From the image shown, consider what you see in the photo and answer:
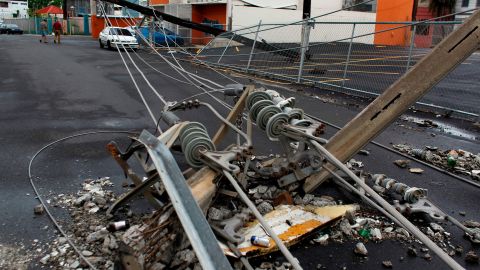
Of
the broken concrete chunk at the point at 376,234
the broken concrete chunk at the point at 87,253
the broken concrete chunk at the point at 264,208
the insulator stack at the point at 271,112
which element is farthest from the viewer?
the broken concrete chunk at the point at 264,208

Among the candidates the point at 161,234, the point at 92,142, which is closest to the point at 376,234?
the point at 161,234

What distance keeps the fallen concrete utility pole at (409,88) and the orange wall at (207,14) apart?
26.3 meters

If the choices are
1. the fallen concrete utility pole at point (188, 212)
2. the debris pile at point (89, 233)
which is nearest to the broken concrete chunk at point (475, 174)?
the debris pile at point (89, 233)

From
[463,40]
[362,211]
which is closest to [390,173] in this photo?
[362,211]

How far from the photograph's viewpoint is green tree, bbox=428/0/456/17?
4409cm

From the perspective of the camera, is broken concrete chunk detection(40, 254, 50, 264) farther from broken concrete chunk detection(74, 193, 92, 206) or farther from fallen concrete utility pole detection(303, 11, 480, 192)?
fallen concrete utility pole detection(303, 11, 480, 192)

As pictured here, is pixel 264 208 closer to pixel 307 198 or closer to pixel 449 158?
pixel 307 198

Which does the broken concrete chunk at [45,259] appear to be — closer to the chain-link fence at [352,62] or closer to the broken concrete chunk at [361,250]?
the broken concrete chunk at [361,250]

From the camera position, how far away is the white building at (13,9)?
86.6 m

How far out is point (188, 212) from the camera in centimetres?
302

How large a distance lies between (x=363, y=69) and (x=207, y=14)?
66.9 feet

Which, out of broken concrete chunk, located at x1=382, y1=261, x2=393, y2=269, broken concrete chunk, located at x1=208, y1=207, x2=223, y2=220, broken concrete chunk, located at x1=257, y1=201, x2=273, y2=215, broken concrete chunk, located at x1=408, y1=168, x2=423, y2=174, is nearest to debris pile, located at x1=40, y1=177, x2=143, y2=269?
broken concrete chunk, located at x1=208, y1=207, x2=223, y2=220

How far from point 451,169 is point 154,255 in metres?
5.13

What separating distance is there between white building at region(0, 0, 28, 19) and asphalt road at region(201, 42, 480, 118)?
82.5 m
